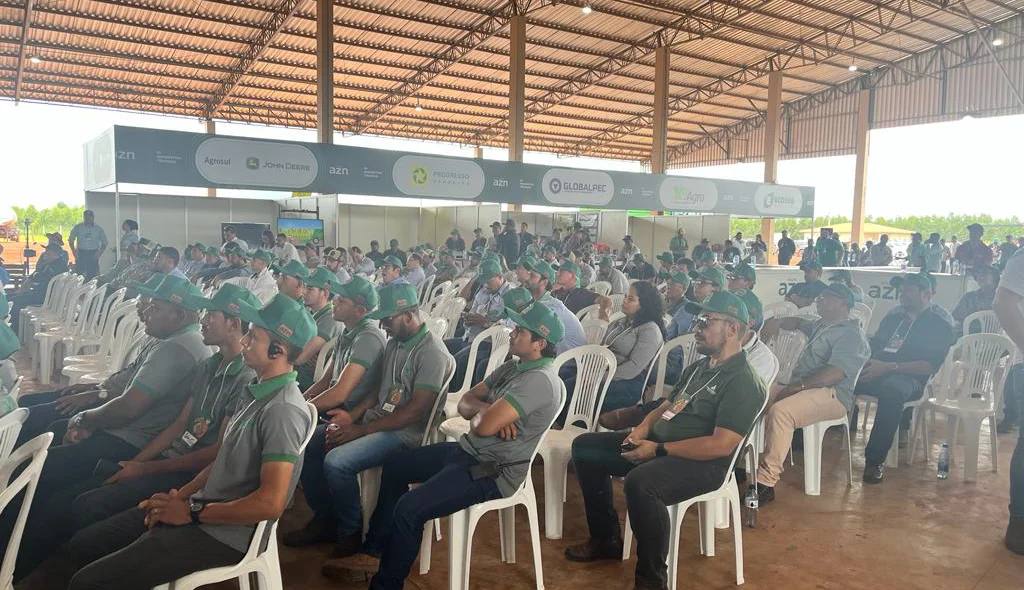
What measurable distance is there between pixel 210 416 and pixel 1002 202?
1387 inches

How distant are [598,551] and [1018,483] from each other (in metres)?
2.00

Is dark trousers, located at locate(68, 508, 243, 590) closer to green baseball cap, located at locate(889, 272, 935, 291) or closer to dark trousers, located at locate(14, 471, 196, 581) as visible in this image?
dark trousers, located at locate(14, 471, 196, 581)

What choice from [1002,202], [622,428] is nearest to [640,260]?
[622,428]

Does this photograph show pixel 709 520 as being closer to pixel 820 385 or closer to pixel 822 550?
pixel 822 550

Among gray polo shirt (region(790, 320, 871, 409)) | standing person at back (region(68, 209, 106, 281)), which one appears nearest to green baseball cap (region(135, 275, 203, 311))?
gray polo shirt (region(790, 320, 871, 409))

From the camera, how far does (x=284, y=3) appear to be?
1309cm

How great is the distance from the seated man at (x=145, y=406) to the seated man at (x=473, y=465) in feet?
3.10

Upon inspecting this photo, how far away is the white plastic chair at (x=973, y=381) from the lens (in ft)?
14.1

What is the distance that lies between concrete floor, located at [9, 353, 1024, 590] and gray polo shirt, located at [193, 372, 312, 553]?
85 cm

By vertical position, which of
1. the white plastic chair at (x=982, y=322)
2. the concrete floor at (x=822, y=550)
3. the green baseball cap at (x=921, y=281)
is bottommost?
the concrete floor at (x=822, y=550)

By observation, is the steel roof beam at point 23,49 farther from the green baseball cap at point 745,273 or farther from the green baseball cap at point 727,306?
the green baseball cap at point 727,306

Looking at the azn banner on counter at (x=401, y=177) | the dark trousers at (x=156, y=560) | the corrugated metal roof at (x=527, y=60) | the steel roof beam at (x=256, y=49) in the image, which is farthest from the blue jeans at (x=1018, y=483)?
the steel roof beam at (x=256, y=49)

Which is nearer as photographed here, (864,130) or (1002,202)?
(864,130)

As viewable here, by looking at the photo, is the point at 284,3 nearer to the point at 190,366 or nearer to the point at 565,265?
the point at 565,265
